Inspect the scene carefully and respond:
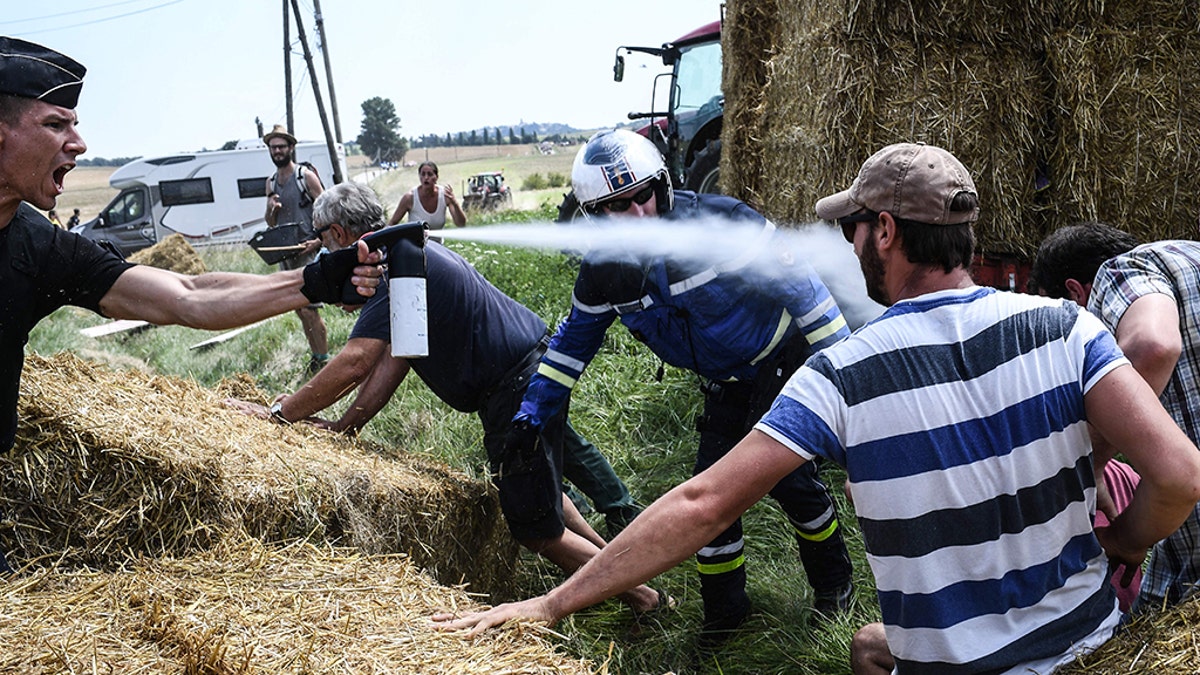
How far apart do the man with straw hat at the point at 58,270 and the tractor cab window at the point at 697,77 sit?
8743mm

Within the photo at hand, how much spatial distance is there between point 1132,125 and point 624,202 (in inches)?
123

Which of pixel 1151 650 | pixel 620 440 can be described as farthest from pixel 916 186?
pixel 620 440

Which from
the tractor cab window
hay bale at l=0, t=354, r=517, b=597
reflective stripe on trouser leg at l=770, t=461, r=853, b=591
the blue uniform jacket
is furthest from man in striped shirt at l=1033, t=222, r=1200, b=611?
the tractor cab window

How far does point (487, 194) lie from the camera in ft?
118

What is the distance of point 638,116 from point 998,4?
774cm

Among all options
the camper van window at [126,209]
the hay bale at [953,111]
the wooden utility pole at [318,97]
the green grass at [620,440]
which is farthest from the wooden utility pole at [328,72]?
the hay bale at [953,111]

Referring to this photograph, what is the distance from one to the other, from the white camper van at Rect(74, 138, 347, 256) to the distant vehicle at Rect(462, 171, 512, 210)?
842 centimetres

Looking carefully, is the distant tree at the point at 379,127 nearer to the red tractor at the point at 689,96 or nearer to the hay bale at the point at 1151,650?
the red tractor at the point at 689,96

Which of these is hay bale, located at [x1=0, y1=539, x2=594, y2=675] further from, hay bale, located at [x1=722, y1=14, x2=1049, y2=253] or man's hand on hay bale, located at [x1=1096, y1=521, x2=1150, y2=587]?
hay bale, located at [x1=722, y1=14, x2=1049, y2=253]

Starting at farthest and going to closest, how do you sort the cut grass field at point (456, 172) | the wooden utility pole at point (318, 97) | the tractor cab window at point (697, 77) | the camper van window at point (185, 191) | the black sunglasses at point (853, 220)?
the cut grass field at point (456, 172) < the camper van window at point (185, 191) < the wooden utility pole at point (318, 97) < the tractor cab window at point (697, 77) < the black sunglasses at point (853, 220)

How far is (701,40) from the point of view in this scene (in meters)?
11.8

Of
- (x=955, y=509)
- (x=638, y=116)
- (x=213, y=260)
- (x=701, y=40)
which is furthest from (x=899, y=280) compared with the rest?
(x=213, y=260)

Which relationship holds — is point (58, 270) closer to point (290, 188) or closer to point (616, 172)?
point (616, 172)

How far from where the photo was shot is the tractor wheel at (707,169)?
1024cm
